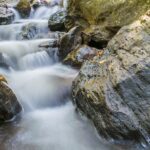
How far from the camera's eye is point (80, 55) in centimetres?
743

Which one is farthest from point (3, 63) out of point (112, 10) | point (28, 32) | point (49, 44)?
point (112, 10)

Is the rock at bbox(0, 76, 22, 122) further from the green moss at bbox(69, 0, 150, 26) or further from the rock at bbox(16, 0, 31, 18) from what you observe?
the rock at bbox(16, 0, 31, 18)

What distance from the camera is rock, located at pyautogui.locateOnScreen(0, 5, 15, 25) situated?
11758 millimetres

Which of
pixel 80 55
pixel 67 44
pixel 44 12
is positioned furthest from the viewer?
pixel 44 12

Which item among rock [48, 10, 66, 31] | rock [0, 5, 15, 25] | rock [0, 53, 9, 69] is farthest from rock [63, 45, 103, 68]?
rock [0, 5, 15, 25]

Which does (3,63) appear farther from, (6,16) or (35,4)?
(35,4)

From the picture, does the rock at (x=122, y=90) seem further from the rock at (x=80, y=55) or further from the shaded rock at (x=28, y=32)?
the shaded rock at (x=28, y=32)

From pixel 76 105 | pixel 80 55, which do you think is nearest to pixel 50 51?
pixel 80 55

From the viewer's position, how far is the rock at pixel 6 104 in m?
4.98

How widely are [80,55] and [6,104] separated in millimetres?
2927

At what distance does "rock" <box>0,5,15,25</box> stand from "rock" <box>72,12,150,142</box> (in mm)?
7455

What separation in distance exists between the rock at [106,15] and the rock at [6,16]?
4048 mm

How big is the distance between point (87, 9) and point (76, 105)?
3920 millimetres

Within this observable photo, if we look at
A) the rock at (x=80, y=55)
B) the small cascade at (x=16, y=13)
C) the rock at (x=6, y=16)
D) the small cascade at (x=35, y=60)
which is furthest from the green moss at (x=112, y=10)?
the small cascade at (x=16, y=13)
